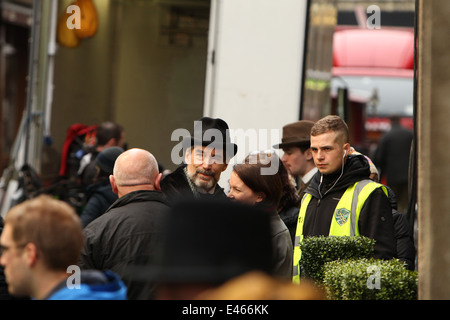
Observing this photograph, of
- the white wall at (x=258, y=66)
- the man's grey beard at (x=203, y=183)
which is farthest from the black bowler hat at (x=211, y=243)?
the white wall at (x=258, y=66)

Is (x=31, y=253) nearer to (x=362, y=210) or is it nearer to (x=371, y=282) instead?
(x=371, y=282)

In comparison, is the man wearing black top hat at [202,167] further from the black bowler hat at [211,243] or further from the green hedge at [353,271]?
the black bowler hat at [211,243]

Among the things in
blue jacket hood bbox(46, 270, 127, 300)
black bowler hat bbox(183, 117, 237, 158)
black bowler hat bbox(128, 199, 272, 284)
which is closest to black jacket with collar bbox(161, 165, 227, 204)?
black bowler hat bbox(183, 117, 237, 158)

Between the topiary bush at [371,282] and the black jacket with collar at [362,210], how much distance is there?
24.9 inches

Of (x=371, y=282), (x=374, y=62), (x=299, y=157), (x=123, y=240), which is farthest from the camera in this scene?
(x=374, y=62)

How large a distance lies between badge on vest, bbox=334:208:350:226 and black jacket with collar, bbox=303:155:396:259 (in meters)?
0.04

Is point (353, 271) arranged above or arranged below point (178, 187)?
below

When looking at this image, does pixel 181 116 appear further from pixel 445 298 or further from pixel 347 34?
pixel 347 34

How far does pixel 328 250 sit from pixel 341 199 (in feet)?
1.89

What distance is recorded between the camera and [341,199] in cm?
499

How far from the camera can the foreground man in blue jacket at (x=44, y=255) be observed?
121 inches

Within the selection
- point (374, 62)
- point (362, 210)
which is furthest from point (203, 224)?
point (374, 62)

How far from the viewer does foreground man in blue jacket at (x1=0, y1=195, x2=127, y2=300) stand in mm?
3076

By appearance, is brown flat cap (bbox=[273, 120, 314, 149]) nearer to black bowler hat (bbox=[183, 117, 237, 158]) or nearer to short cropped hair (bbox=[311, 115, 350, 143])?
black bowler hat (bbox=[183, 117, 237, 158])
